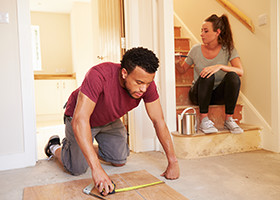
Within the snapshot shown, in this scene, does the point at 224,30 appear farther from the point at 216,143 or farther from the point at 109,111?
the point at 109,111

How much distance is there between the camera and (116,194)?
129cm

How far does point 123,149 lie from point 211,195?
0.81 metres

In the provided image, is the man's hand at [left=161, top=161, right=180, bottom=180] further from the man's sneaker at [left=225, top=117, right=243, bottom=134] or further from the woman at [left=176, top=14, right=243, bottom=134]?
the man's sneaker at [left=225, top=117, right=243, bottom=134]

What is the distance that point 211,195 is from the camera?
132 centimetres

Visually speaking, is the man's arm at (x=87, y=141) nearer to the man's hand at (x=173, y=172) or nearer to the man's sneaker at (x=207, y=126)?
the man's hand at (x=173, y=172)

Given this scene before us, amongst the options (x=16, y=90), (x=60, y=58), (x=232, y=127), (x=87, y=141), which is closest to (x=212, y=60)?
(x=232, y=127)

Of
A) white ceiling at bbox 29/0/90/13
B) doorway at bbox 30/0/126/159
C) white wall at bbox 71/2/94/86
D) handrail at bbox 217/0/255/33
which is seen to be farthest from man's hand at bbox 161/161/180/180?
white ceiling at bbox 29/0/90/13

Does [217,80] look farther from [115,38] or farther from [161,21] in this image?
[115,38]

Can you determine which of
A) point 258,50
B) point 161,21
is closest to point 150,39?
point 161,21

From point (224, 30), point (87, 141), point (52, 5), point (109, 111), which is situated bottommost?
point (87, 141)

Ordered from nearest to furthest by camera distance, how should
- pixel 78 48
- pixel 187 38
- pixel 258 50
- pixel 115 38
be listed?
1. pixel 258 50
2. pixel 115 38
3. pixel 187 38
4. pixel 78 48

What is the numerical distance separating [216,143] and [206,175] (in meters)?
0.57

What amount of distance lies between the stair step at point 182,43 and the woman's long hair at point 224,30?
1004mm

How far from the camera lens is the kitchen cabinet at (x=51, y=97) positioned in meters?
5.29
